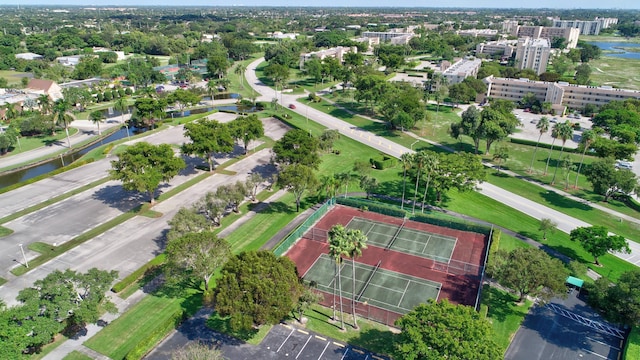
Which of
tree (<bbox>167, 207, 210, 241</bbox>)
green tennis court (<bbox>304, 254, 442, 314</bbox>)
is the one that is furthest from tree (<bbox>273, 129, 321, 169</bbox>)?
tree (<bbox>167, 207, 210, 241</bbox>)

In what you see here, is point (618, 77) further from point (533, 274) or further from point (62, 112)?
point (62, 112)

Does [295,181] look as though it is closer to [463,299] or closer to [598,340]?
[463,299]

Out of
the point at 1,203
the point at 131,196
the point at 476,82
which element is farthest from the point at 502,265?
the point at 476,82

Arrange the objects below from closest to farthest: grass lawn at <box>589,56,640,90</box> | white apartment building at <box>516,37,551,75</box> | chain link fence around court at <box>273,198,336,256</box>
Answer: chain link fence around court at <box>273,198,336,256</box> < grass lawn at <box>589,56,640,90</box> < white apartment building at <box>516,37,551,75</box>

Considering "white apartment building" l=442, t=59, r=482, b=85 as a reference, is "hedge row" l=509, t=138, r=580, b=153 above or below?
below

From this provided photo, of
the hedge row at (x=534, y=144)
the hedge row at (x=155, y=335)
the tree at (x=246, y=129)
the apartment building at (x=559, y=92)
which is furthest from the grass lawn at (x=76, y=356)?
the apartment building at (x=559, y=92)

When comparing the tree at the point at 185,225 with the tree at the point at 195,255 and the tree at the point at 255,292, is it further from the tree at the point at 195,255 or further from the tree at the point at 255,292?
the tree at the point at 255,292

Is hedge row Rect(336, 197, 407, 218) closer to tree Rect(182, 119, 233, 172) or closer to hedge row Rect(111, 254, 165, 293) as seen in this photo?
tree Rect(182, 119, 233, 172)
